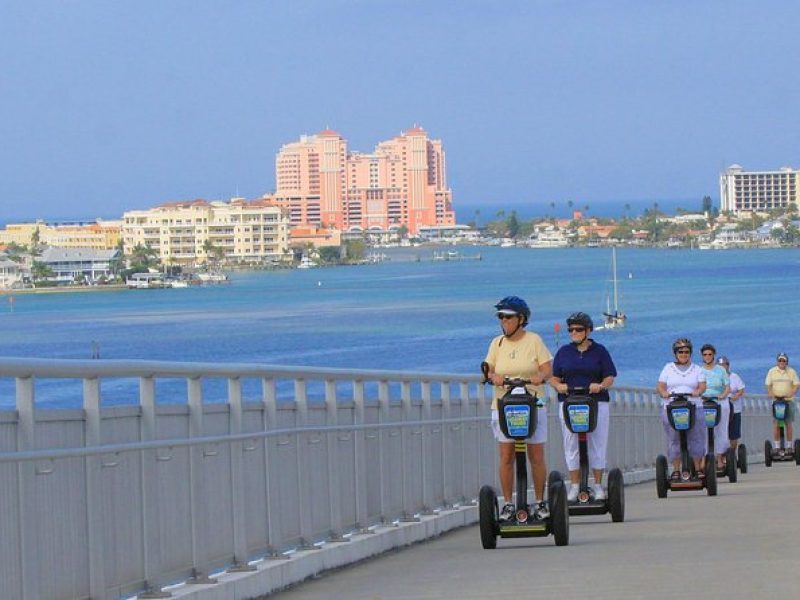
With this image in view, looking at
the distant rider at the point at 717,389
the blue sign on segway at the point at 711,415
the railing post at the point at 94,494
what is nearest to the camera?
the railing post at the point at 94,494

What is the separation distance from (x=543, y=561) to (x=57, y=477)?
4.93 meters

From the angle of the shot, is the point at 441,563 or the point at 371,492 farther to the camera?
the point at 371,492

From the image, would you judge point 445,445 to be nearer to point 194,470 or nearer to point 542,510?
point 542,510

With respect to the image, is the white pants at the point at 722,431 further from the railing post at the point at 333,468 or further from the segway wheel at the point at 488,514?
the railing post at the point at 333,468

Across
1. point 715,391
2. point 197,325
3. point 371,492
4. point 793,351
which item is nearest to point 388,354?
point 793,351

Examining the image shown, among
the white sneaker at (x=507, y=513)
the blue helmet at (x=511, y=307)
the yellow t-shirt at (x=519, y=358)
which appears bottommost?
the white sneaker at (x=507, y=513)

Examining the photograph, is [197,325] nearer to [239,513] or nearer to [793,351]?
[793,351]

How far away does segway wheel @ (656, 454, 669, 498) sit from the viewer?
21141mm

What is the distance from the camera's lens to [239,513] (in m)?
11.5

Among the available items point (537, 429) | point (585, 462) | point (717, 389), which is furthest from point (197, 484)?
point (717, 389)

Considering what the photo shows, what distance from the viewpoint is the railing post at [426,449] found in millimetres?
16672

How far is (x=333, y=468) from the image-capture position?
543 inches

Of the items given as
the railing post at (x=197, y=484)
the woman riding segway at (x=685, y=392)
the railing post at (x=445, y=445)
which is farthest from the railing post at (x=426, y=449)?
the railing post at (x=197, y=484)

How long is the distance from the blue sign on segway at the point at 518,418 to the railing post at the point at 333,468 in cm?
116
